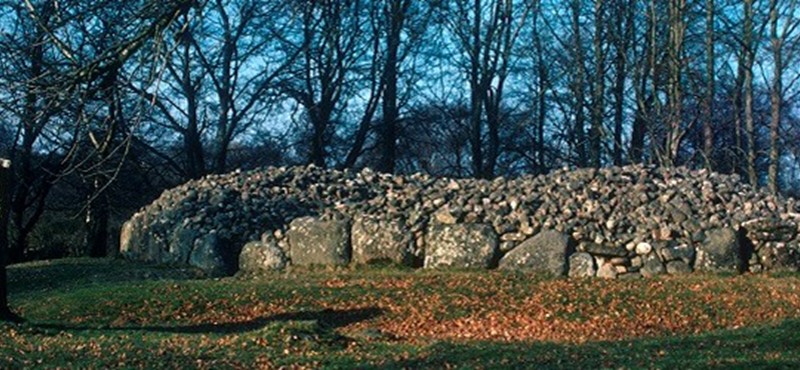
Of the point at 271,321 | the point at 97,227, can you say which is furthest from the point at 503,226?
the point at 97,227

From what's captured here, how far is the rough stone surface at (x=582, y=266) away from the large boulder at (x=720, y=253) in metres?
1.91

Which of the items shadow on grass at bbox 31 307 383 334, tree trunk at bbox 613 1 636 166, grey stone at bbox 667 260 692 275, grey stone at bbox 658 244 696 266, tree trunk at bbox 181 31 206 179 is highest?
tree trunk at bbox 613 1 636 166

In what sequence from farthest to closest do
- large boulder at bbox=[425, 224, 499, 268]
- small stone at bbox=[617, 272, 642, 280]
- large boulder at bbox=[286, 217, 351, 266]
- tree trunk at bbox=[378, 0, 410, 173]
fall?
tree trunk at bbox=[378, 0, 410, 173] → large boulder at bbox=[286, 217, 351, 266] → large boulder at bbox=[425, 224, 499, 268] → small stone at bbox=[617, 272, 642, 280]


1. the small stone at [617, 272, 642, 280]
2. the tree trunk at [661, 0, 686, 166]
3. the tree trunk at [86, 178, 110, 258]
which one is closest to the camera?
the small stone at [617, 272, 642, 280]

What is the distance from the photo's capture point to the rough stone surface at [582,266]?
61.8ft

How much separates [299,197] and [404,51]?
12.2 m

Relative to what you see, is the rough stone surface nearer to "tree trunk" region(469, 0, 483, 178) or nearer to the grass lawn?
the grass lawn

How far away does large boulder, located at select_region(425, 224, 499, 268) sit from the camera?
19.1 metres

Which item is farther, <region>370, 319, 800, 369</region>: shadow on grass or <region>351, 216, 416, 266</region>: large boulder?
<region>351, 216, 416, 266</region>: large boulder

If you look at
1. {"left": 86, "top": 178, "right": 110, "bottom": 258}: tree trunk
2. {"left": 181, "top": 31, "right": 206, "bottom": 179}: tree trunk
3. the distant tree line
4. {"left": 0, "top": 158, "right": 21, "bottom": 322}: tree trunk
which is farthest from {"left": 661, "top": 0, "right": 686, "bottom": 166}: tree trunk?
{"left": 0, "top": 158, "right": 21, "bottom": 322}: tree trunk

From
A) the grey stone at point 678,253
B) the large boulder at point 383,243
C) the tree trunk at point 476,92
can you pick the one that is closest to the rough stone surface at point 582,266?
the grey stone at point 678,253

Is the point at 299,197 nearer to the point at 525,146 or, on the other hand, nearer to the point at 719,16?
the point at 719,16

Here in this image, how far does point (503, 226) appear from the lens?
63.7 feet

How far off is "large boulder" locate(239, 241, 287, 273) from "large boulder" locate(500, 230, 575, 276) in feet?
14.5
